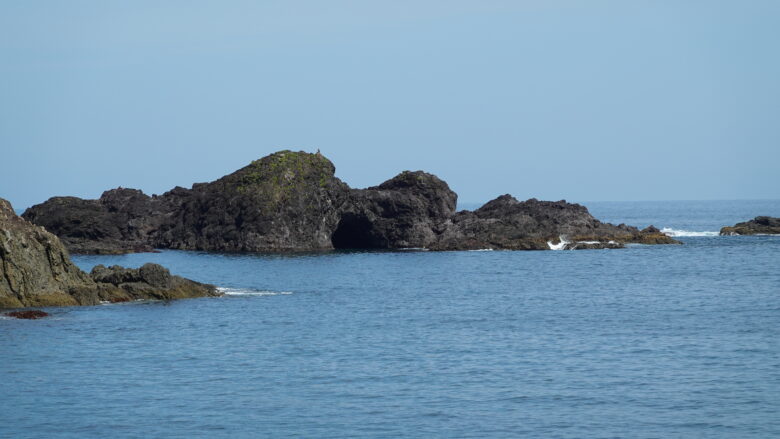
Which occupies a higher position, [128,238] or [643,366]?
[128,238]

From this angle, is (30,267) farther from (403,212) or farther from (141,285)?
(403,212)

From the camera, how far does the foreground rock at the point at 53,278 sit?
5497 centimetres

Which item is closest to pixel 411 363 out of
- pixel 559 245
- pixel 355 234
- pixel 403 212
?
pixel 559 245

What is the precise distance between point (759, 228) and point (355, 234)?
177ft

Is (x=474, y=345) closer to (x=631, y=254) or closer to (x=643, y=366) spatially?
(x=643, y=366)

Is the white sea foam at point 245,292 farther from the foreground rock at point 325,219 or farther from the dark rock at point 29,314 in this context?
the foreground rock at point 325,219

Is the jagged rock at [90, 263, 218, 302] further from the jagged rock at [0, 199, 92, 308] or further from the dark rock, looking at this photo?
the dark rock

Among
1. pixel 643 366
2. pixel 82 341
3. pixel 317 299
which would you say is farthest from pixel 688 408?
pixel 317 299

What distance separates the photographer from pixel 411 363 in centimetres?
4009

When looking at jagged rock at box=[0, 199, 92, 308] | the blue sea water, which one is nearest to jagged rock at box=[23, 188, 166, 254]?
the blue sea water

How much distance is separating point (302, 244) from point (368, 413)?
79878mm

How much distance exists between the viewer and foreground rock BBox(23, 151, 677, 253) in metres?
110

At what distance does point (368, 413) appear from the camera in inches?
1232

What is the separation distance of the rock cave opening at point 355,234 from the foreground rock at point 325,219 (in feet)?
0.47
